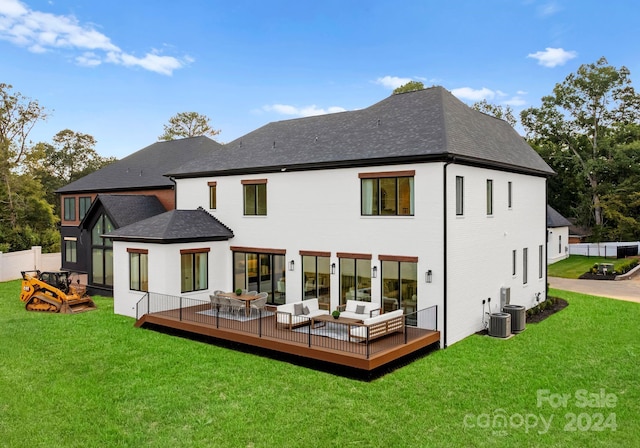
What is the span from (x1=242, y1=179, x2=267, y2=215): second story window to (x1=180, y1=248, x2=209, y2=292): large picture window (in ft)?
8.49

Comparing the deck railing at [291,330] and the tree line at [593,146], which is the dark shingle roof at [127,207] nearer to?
the deck railing at [291,330]

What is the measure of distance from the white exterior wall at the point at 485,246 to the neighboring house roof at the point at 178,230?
10.1 meters

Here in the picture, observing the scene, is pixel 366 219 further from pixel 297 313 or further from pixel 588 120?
pixel 588 120

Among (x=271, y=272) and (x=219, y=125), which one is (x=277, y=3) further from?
(x=219, y=125)

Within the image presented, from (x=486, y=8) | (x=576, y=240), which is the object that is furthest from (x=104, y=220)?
(x=576, y=240)

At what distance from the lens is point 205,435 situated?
8.73 metres

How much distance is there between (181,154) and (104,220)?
22.9ft

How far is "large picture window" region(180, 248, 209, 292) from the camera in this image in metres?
18.5

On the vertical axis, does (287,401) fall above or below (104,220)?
below

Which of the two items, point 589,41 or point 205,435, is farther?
point 589,41

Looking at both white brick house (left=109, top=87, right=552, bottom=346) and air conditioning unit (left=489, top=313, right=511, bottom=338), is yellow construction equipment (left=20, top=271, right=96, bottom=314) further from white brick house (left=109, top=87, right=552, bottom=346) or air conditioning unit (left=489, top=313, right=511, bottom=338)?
air conditioning unit (left=489, top=313, right=511, bottom=338)

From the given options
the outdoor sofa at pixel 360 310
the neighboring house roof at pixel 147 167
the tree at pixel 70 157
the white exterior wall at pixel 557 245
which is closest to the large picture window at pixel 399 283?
the outdoor sofa at pixel 360 310

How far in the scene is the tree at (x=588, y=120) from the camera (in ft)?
162

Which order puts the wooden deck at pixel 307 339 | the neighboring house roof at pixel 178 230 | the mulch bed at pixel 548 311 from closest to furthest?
the wooden deck at pixel 307 339 → the neighboring house roof at pixel 178 230 → the mulch bed at pixel 548 311
